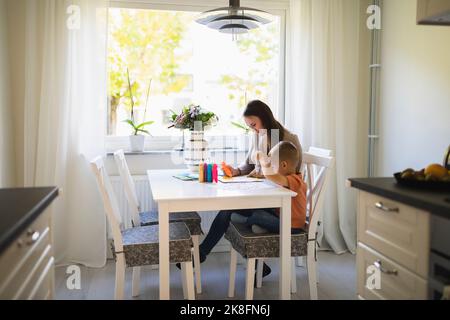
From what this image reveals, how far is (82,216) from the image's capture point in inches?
132

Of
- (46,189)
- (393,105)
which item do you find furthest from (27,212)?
(393,105)

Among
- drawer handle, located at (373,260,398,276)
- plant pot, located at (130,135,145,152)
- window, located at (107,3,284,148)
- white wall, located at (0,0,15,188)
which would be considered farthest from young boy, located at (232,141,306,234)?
white wall, located at (0,0,15,188)

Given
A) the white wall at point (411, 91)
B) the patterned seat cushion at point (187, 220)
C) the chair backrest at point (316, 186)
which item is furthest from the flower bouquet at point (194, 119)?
the white wall at point (411, 91)

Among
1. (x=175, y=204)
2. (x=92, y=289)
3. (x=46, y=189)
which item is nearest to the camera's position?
(x=46, y=189)

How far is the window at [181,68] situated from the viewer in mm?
3641

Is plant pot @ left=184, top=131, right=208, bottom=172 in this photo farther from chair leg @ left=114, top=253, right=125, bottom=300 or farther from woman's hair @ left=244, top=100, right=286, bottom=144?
chair leg @ left=114, top=253, right=125, bottom=300

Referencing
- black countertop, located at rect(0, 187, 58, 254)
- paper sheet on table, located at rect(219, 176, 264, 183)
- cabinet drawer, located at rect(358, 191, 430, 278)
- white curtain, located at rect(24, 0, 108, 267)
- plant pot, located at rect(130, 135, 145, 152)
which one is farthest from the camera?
plant pot, located at rect(130, 135, 145, 152)

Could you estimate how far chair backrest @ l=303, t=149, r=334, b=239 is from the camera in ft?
8.55

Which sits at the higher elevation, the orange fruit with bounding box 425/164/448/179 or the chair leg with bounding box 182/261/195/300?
the orange fruit with bounding box 425/164/448/179

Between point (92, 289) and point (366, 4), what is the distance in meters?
3.17

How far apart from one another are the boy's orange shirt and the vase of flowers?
732 mm

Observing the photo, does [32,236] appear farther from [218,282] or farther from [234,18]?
[218,282]

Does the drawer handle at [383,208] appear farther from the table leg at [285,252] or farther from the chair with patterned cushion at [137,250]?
the chair with patterned cushion at [137,250]
